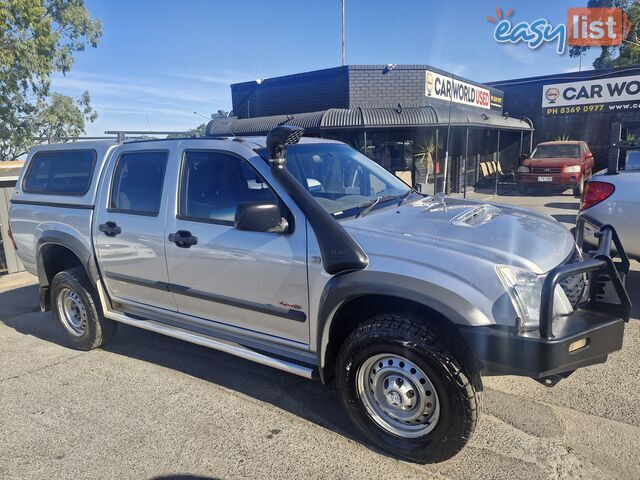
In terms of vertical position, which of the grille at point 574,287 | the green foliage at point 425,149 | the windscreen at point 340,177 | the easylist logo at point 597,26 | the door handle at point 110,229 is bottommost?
the grille at point 574,287

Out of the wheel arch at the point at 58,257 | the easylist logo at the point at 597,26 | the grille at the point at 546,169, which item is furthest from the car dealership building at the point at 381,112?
the wheel arch at the point at 58,257

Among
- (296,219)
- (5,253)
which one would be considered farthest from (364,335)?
(5,253)

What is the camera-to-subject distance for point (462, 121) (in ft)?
48.4

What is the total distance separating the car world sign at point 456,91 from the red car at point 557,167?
318 cm

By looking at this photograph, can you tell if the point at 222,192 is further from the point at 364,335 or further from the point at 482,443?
the point at 482,443

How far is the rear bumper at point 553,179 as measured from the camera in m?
15.2

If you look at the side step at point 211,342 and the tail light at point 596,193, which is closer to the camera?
the side step at point 211,342

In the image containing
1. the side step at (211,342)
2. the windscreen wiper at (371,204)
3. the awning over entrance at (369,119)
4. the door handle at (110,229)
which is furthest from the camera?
the awning over entrance at (369,119)

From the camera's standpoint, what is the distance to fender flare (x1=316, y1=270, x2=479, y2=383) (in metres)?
2.47

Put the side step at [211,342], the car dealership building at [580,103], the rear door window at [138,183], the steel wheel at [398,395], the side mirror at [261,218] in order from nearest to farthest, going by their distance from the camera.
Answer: the steel wheel at [398,395] < the side mirror at [261,218] < the side step at [211,342] < the rear door window at [138,183] < the car dealership building at [580,103]

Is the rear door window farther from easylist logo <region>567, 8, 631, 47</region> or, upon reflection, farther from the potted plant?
easylist logo <region>567, 8, 631, 47</region>

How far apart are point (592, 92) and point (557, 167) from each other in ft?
24.4

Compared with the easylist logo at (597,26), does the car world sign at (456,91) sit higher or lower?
lower

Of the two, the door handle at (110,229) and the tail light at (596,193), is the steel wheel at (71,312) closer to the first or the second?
the door handle at (110,229)
